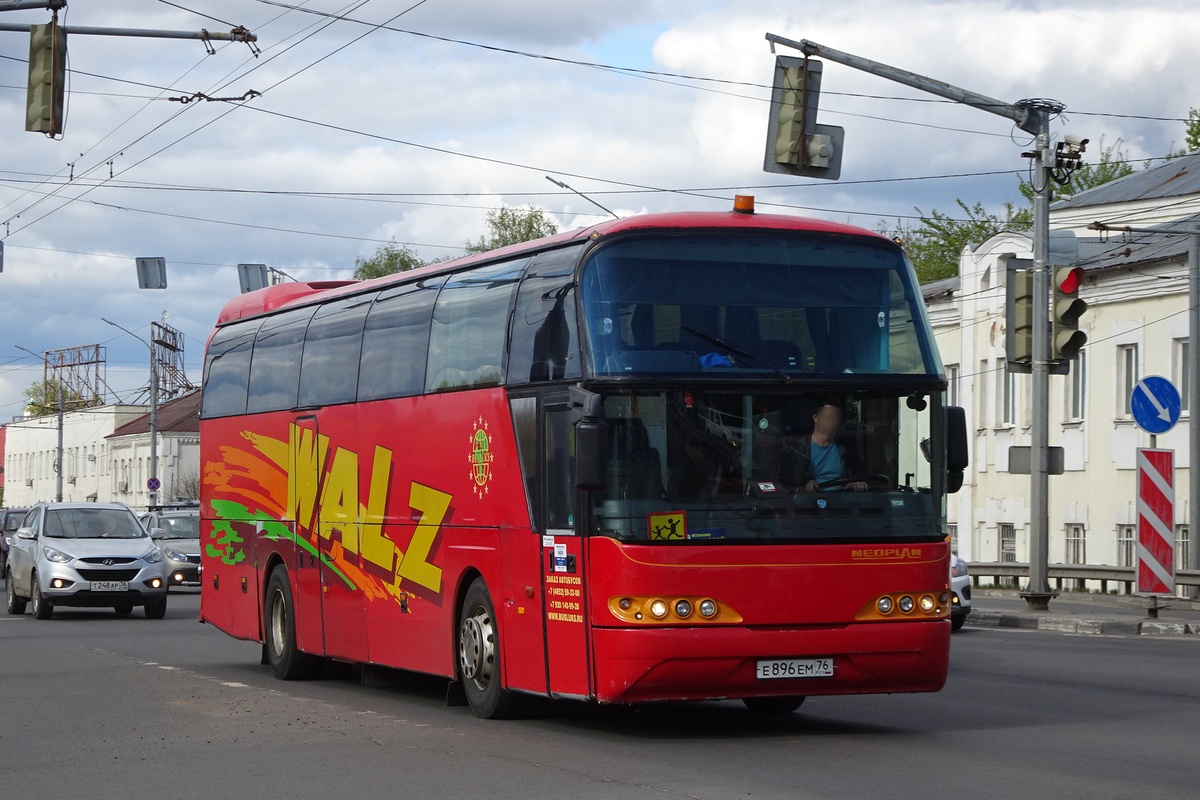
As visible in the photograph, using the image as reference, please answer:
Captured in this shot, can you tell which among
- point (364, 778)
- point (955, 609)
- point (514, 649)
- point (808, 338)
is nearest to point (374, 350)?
point (514, 649)

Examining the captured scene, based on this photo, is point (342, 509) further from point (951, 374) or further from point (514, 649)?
point (951, 374)

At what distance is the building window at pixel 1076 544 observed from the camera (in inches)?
1647

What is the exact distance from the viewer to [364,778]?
33.9ft

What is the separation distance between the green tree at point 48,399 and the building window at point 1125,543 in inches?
3327

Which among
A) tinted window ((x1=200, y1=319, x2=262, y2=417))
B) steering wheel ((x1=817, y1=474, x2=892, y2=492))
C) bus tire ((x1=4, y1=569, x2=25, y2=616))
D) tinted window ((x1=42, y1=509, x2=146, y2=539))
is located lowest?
bus tire ((x1=4, y1=569, x2=25, y2=616))

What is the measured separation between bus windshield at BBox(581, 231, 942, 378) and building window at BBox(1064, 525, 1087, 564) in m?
30.8

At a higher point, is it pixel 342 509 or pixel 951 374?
pixel 951 374

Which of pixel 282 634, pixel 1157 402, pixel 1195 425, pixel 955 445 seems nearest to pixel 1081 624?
pixel 1157 402

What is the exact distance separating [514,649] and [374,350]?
159 inches

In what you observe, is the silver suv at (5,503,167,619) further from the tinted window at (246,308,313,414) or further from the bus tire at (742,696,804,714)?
the bus tire at (742,696,804,714)

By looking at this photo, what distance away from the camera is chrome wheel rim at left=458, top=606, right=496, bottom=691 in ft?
43.8

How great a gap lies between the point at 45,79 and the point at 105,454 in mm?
98792

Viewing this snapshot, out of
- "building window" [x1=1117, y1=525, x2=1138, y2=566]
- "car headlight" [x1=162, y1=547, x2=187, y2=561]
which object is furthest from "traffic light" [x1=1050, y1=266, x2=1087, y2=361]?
"car headlight" [x1=162, y1=547, x2=187, y2=561]

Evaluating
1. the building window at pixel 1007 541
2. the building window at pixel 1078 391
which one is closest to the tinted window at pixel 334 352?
the building window at pixel 1078 391
